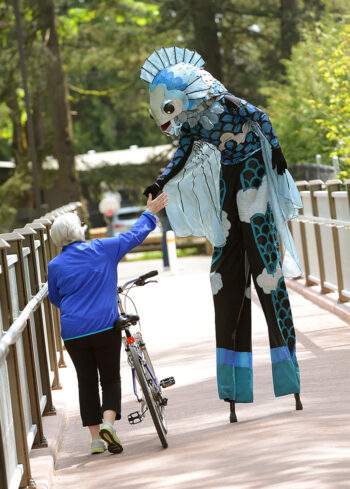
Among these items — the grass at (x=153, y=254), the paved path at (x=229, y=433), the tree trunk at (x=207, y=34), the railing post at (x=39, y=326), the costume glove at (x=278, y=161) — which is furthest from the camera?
the grass at (x=153, y=254)

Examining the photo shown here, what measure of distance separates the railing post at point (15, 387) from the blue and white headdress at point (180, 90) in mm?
1956

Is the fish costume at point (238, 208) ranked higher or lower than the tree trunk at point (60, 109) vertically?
lower

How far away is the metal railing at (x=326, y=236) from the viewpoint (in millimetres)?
11391

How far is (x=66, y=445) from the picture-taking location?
7.15 m

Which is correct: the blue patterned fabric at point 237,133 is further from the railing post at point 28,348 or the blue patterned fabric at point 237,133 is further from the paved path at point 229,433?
the paved path at point 229,433

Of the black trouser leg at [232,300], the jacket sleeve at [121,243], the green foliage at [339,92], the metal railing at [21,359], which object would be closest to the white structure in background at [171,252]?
the green foliage at [339,92]

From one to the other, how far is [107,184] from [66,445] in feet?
93.0

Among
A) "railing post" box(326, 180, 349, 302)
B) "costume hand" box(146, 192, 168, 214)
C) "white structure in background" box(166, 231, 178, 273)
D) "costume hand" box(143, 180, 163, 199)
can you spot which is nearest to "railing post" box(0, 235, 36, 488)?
"costume hand" box(146, 192, 168, 214)

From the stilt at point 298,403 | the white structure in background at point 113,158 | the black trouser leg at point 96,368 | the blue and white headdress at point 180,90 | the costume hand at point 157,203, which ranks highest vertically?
the white structure in background at point 113,158

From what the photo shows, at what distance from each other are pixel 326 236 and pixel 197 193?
5.65 meters

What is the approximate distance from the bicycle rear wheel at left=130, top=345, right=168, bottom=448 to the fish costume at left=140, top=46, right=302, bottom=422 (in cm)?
60

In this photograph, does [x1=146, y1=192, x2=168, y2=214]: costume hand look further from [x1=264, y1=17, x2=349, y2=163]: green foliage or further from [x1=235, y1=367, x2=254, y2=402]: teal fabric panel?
[x1=264, y1=17, x2=349, y2=163]: green foliage

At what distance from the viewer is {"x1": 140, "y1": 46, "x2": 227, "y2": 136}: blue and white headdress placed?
6895mm

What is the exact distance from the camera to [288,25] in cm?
3206
